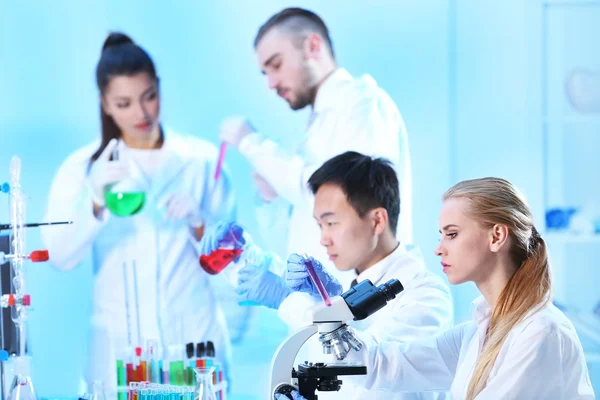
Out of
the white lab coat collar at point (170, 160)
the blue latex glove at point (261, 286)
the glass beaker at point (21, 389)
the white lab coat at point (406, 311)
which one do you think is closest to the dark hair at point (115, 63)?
the white lab coat collar at point (170, 160)

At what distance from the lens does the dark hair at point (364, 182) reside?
2.90 m

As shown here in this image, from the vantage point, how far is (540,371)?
194cm

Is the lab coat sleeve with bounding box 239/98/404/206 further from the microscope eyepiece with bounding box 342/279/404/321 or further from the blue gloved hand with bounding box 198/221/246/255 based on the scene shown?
the microscope eyepiece with bounding box 342/279/404/321

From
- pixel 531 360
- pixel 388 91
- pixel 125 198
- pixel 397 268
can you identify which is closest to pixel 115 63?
pixel 125 198

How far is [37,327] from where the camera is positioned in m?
3.62

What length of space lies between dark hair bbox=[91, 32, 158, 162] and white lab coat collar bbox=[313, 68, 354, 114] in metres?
0.82

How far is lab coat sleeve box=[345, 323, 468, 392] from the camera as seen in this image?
2.31 m

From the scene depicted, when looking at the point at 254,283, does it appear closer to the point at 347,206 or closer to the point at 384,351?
the point at 347,206

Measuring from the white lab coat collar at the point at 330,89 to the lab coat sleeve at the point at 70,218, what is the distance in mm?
1090

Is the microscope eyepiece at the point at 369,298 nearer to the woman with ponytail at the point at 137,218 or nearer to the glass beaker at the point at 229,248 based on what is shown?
the glass beaker at the point at 229,248

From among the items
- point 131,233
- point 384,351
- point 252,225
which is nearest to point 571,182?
point 252,225

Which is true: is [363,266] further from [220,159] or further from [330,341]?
[220,159]

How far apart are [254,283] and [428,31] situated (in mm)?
1410

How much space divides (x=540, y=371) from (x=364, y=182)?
3.84 ft
